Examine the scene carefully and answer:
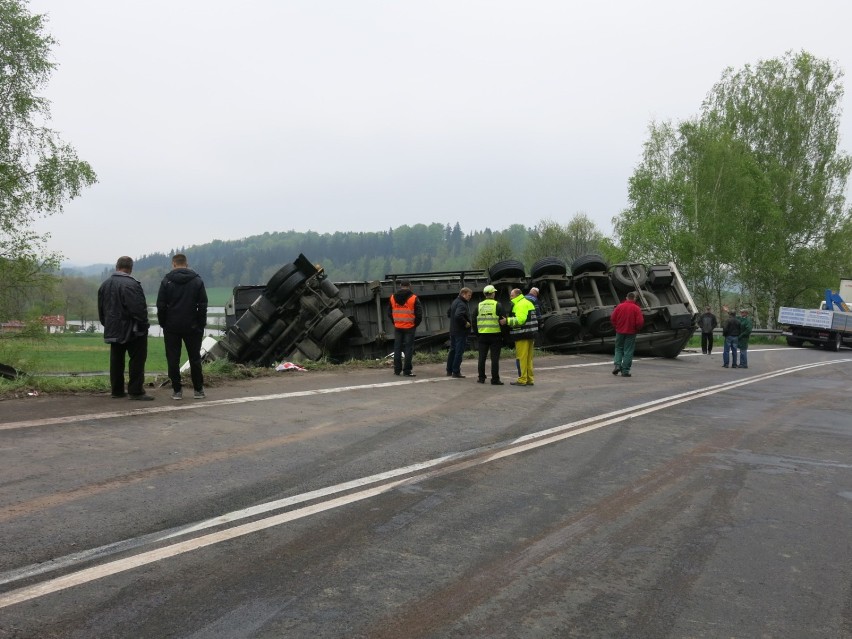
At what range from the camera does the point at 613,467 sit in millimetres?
6176

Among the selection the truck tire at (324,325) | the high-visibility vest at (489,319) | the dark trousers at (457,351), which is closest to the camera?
the high-visibility vest at (489,319)

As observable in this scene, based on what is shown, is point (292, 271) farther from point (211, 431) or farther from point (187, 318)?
point (211, 431)

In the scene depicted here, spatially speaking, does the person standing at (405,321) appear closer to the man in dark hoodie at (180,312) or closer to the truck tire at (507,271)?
the man in dark hoodie at (180,312)

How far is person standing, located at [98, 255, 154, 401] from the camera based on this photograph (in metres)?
8.24

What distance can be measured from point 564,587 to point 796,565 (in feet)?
4.93

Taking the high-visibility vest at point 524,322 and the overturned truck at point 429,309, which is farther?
the overturned truck at point 429,309

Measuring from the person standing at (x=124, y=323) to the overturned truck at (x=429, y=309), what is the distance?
739cm

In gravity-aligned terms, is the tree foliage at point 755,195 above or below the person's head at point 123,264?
above

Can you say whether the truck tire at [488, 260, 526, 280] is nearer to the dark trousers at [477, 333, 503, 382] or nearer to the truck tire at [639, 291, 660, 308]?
Answer: the truck tire at [639, 291, 660, 308]

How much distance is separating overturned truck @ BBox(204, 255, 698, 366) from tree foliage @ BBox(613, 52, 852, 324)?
23.1 meters

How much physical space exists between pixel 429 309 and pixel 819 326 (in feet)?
69.0

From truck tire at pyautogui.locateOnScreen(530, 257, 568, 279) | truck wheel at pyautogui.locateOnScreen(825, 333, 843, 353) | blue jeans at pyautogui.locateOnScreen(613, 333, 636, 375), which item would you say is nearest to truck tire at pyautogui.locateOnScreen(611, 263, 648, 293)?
truck tire at pyautogui.locateOnScreen(530, 257, 568, 279)

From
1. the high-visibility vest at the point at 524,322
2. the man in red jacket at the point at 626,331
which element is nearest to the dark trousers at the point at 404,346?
the high-visibility vest at the point at 524,322

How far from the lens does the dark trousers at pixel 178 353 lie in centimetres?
859
